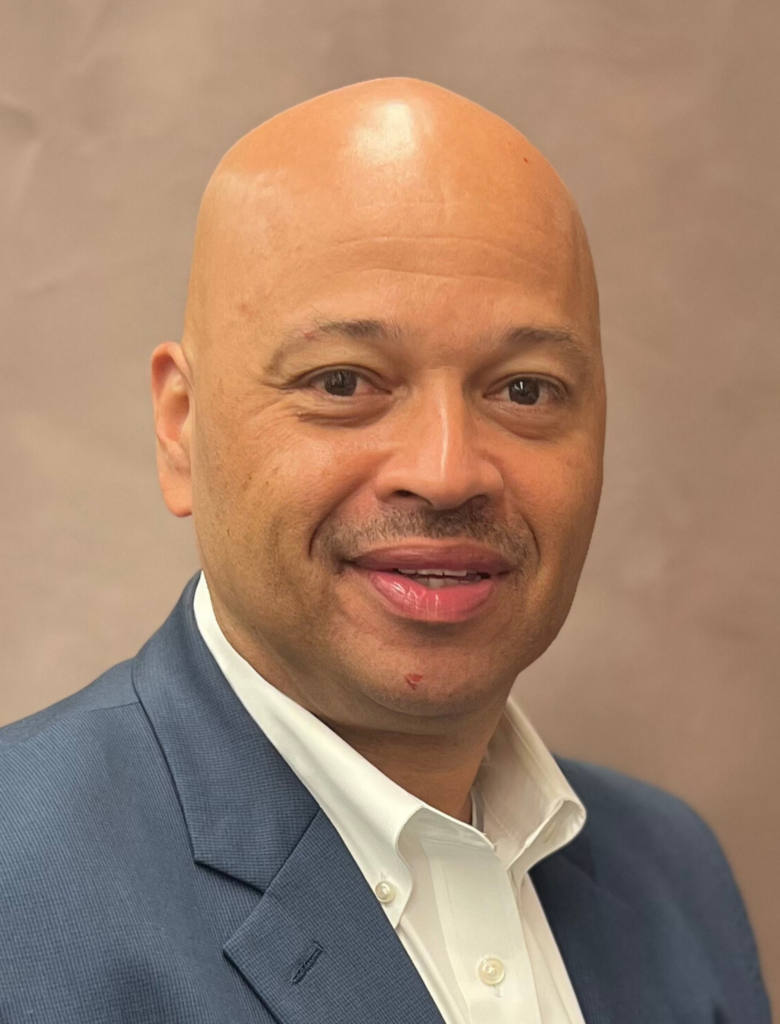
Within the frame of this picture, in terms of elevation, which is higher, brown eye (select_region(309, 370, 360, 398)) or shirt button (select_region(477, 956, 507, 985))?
brown eye (select_region(309, 370, 360, 398))

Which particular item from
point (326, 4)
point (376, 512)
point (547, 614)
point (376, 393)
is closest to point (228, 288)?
point (376, 393)

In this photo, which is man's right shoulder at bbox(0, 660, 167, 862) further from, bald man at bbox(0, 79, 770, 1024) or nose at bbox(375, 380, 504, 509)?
nose at bbox(375, 380, 504, 509)

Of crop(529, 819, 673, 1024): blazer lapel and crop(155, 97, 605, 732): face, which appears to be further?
crop(529, 819, 673, 1024): blazer lapel

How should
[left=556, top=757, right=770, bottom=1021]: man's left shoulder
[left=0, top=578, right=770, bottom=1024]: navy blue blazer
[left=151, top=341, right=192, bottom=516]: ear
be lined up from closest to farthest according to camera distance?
1. [left=0, top=578, right=770, bottom=1024]: navy blue blazer
2. [left=151, top=341, right=192, bottom=516]: ear
3. [left=556, top=757, right=770, bottom=1021]: man's left shoulder

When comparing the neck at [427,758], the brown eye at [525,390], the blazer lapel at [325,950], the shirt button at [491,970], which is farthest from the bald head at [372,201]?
the shirt button at [491,970]

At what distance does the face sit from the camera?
62.1 inches

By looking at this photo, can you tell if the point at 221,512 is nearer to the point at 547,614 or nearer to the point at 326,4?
the point at 547,614

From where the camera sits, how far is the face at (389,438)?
62.1 inches

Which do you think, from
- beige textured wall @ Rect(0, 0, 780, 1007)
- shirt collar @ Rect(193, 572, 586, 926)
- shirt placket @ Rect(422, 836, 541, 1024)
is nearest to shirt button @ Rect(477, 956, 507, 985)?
shirt placket @ Rect(422, 836, 541, 1024)

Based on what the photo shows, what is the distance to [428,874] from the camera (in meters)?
1.72

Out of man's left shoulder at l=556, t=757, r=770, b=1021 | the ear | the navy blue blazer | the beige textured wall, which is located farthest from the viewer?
the beige textured wall

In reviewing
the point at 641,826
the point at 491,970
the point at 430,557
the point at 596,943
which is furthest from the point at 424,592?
the point at 641,826

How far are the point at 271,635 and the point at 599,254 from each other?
4.05ft

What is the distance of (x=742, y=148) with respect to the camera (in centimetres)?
260
